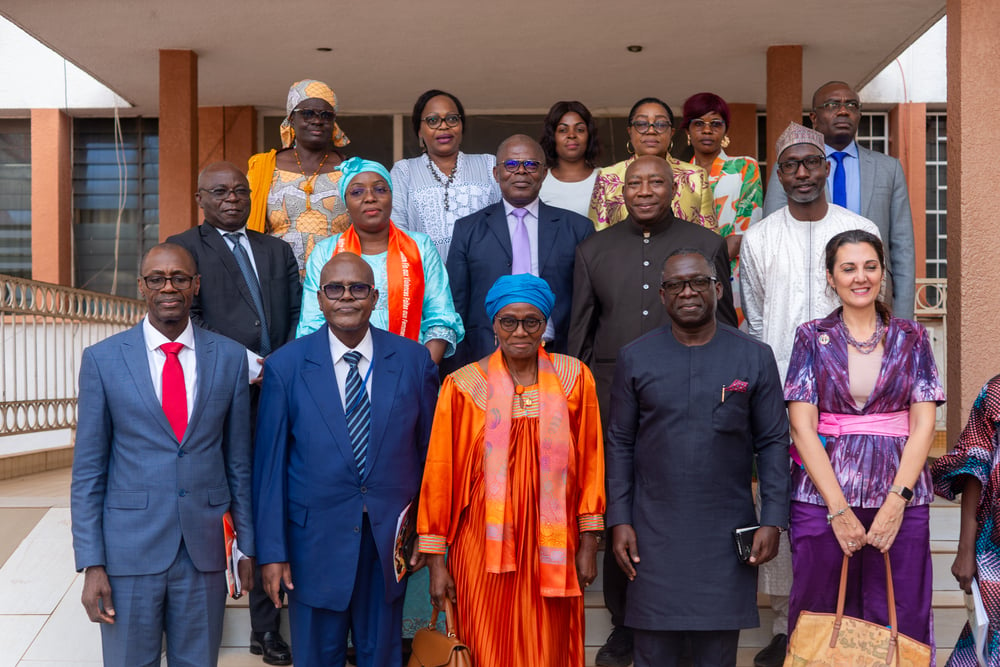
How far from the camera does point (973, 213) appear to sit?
19.1 feet

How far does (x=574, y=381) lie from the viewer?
12.7 ft

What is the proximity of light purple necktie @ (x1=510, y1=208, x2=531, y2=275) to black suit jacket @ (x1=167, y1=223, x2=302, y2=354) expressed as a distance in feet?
3.56

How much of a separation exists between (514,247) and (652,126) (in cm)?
111

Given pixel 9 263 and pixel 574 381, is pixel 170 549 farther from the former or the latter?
pixel 9 263

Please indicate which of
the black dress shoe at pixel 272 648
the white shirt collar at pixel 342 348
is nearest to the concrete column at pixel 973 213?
the white shirt collar at pixel 342 348

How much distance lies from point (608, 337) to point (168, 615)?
2.17m

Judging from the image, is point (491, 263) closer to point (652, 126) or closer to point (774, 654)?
point (652, 126)

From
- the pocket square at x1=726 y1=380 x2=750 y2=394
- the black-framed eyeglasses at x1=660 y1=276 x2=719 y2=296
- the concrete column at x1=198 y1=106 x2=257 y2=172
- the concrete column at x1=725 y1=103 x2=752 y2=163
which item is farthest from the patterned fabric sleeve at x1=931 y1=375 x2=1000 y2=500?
the concrete column at x1=198 y1=106 x2=257 y2=172

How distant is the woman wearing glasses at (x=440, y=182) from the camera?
17.0 ft

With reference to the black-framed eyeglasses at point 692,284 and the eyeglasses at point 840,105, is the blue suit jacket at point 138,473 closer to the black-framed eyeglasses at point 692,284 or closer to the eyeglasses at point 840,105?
the black-framed eyeglasses at point 692,284

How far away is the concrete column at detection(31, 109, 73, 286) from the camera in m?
11.2

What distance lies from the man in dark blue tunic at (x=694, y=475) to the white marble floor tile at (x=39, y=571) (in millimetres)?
3203

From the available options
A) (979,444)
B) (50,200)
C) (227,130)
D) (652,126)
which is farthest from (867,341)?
(50,200)

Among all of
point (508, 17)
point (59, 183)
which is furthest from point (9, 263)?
point (508, 17)
